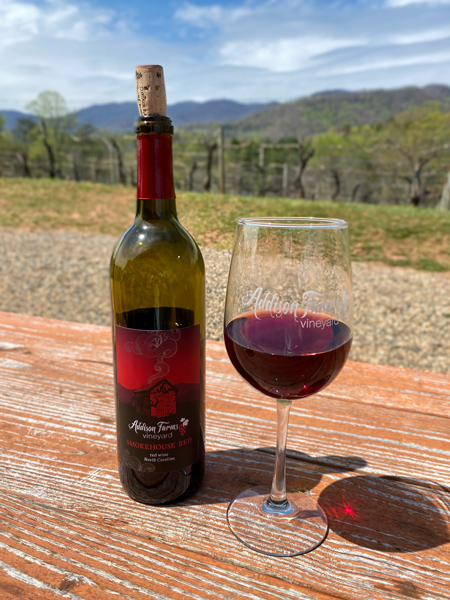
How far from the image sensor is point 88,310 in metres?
6.78

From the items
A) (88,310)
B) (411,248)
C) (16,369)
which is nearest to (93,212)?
(88,310)

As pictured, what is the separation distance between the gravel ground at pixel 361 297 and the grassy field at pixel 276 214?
2.70ft

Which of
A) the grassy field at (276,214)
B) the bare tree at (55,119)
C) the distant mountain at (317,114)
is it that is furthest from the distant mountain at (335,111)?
the grassy field at (276,214)

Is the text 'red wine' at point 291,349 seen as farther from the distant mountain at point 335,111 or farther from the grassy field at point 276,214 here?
the distant mountain at point 335,111

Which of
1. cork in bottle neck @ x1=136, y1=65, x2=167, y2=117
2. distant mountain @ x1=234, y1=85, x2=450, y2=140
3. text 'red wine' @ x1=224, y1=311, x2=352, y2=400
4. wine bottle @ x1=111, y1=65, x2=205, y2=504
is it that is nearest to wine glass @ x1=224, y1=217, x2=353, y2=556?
text 'red wine' @ x1=224, y1=311, x2=352, y2=400

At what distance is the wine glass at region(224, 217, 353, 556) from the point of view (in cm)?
74

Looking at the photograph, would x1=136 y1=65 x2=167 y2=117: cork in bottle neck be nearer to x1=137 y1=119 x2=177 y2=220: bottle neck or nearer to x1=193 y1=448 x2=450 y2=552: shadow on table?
x1=137 y1=119 x2=177 y2=220: bottle neck

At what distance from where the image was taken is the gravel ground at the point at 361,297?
546 centimetres

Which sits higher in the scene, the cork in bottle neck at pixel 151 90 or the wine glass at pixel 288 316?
the cork in bottle neck at pixel 151 90

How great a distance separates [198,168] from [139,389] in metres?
21.3

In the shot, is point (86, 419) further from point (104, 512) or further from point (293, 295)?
point (293, 295)

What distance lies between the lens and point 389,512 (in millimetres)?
827

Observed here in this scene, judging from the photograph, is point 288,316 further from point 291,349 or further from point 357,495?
point 357,495

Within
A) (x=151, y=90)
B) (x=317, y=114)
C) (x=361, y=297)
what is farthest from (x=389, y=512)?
(x=317, y=114)
